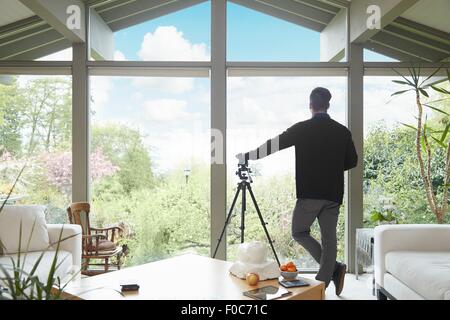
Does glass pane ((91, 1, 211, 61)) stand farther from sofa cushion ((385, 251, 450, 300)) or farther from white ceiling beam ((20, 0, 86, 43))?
sofa cushion ((385, 251, 450, 300))

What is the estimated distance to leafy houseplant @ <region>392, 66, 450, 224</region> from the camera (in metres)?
Result: 4.17

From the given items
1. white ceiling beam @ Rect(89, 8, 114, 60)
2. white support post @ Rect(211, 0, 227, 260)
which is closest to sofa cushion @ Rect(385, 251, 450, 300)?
white support post @ Rect(211, 0, 227, 260)

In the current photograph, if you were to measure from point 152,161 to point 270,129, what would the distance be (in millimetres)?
1305

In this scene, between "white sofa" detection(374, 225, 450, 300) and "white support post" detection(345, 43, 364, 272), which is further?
"white support post" detection(345, 43, 364, 272)

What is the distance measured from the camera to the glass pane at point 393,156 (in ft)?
14.6

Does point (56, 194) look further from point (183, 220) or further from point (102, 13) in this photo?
point (102, 13)

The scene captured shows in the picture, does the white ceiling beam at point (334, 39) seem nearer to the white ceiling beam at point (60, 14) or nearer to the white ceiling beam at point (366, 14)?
the white ceiling beam at point (366, 14)

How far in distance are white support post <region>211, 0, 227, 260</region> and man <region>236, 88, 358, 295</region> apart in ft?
3.98

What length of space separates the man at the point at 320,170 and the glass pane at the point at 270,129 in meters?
1.19

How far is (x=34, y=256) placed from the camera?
3168 millimetres

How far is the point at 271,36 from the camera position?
4555 millimetres

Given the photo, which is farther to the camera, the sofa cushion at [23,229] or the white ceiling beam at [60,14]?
the white ceiling beam at [60,14]

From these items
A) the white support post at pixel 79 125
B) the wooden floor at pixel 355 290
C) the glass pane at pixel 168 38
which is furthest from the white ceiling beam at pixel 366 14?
the white support post at pixel 79 125

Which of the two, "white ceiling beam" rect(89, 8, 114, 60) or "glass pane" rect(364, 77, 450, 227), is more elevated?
"white ceiling beam" rect(89, 8, 114, 60)
